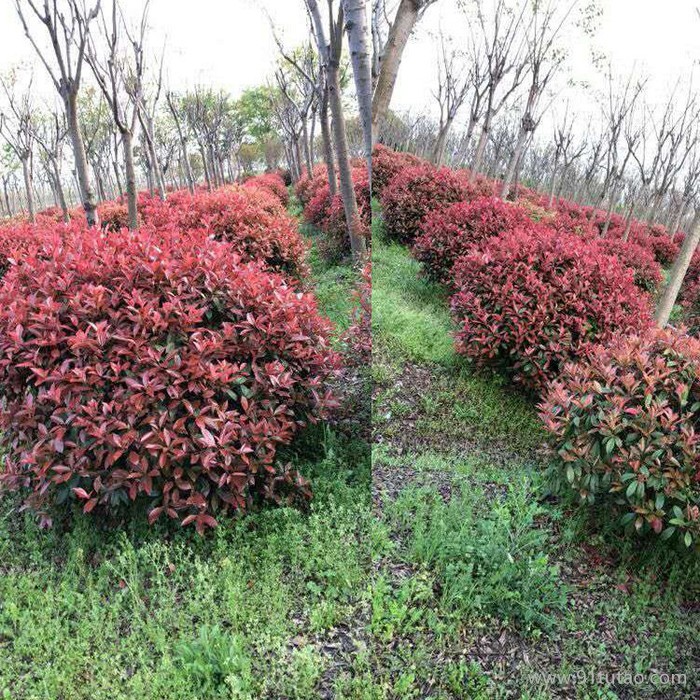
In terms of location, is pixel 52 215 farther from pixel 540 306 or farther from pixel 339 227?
pixel 540 306

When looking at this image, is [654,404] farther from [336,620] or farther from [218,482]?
[218,482]

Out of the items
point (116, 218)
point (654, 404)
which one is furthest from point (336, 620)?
point (116, 218)

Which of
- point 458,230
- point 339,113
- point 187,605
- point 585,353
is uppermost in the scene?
point 339,113

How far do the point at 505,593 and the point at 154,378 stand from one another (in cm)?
193

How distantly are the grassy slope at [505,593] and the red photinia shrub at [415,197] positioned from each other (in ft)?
19.1

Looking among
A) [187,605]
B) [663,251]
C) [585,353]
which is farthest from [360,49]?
[663,251]

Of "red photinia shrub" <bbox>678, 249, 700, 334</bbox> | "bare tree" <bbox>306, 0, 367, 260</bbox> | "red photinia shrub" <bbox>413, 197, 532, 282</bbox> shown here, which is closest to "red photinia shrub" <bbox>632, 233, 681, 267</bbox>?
"red photinia shrub" <bbox>678, 249, 700, 334</bbox>

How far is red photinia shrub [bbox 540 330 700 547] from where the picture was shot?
8.72 ft

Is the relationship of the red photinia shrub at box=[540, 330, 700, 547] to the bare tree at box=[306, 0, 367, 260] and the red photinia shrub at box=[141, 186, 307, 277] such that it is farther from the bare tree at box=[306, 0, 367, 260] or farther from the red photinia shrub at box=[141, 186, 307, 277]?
the red photinia shrub at box=[141, 186, 307, 277]

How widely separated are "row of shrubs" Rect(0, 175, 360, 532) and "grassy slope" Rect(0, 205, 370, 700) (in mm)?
199

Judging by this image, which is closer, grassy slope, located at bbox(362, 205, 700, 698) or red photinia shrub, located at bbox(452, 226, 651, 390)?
grassy slope, located at bbox(362, 205, 700, 698)

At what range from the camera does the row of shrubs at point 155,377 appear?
8.65 ft

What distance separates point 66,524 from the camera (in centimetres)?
304

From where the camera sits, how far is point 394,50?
7.19ft
